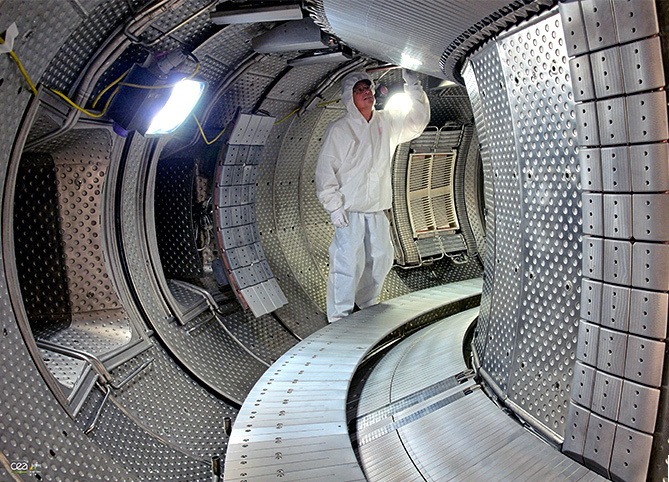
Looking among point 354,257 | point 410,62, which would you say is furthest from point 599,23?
point 354,257

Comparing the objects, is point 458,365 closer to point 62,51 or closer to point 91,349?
point 91,349

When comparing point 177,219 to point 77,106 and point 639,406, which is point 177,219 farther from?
point 639,406

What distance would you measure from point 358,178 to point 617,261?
2.92 meters

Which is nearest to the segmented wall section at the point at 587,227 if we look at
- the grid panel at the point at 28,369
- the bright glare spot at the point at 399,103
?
the grid panel at the point at 28,369

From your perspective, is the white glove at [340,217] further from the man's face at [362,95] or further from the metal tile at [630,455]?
the metal tile at [630,455]

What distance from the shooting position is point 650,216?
61.1 inches

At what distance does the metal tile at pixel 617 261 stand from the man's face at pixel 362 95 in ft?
9.84

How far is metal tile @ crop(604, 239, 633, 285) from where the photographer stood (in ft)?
5.35

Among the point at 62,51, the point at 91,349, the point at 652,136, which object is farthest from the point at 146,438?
the point at 652,136

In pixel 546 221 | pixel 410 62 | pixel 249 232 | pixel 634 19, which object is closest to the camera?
pixel 634 19

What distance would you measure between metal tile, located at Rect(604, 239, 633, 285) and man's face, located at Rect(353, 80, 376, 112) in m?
3.00

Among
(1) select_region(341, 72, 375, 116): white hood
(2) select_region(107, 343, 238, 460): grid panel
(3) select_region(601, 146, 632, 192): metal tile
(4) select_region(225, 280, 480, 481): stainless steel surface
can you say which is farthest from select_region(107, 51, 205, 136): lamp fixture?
(3) select_region(601, 146, 632, 192): metal tile

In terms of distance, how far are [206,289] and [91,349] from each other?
1.39 metres

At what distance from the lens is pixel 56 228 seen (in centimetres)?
314
